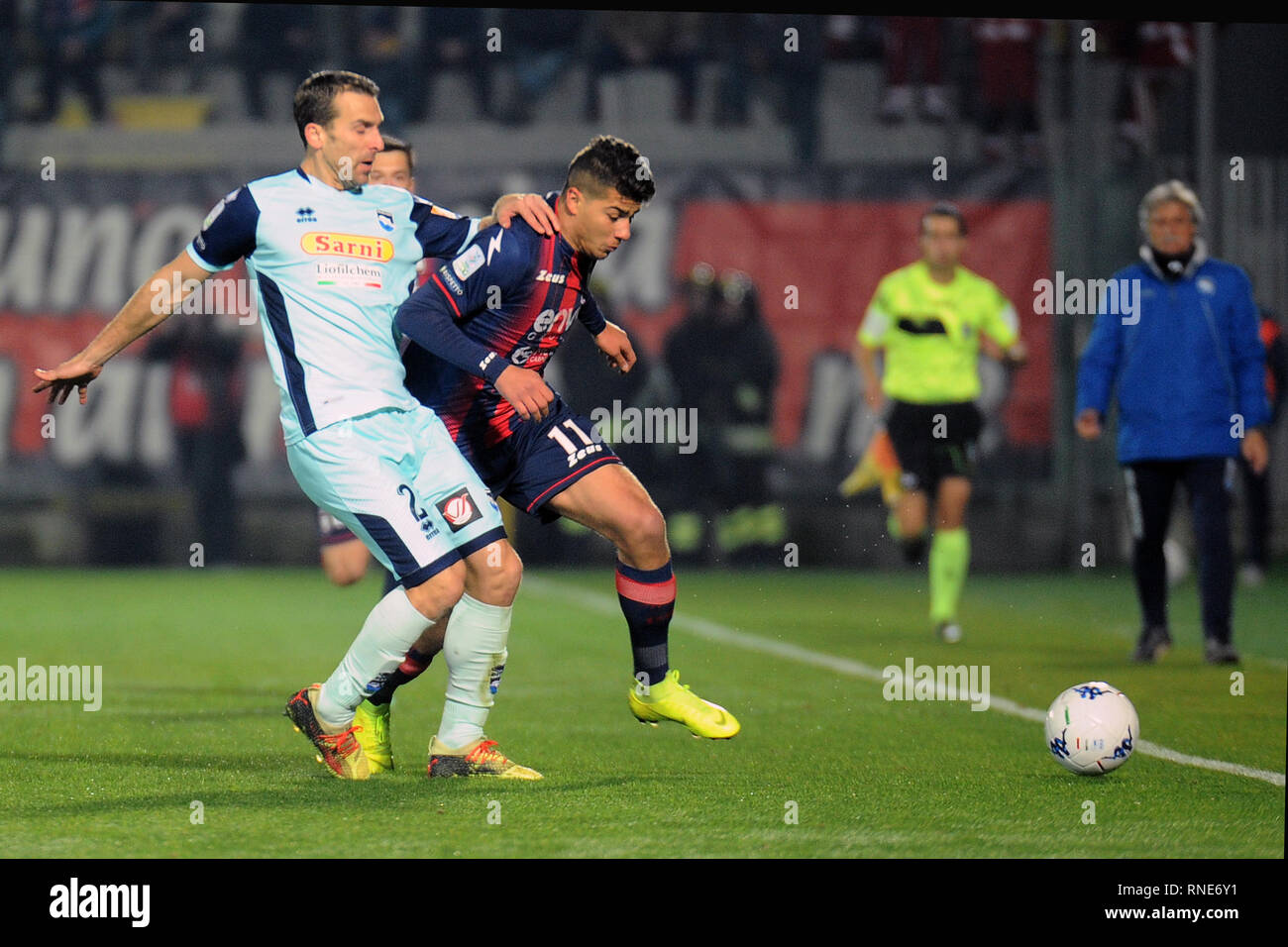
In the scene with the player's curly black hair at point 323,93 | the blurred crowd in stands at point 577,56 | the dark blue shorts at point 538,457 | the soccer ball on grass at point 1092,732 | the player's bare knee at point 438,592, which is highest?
the blurred crowd in stands at point 577,56

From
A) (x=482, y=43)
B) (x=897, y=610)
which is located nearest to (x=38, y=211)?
(x=482, y=43)

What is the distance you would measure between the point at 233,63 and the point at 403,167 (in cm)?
1132

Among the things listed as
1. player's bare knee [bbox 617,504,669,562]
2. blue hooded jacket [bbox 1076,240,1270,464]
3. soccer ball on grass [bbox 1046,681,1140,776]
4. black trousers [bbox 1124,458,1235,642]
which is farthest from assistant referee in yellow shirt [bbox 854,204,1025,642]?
player's bare knee [bbox 617,504,669,562]

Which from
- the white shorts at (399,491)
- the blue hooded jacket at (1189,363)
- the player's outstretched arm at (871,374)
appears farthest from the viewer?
the player's outstretched arm at (871,374)

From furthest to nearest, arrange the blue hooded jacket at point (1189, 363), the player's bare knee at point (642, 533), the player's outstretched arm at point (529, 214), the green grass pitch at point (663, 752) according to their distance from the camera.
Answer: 1. the blue hooded jacket at point (1189, 363)
2. the player's bare knee at point (642, 533)
3. the player's outstretched arm at point (529, 214)
4. the green grass pitch at point (663, 752)

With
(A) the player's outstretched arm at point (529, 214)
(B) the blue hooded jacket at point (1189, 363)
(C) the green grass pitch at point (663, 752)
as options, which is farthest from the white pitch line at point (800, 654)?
(A) the player's outstretched arm at point (529, 214)

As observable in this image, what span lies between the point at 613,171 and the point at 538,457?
88 centimetres

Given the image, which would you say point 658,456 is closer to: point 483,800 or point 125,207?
point 125,207

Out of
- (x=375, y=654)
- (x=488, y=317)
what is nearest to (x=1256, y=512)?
(x=488, y=317)

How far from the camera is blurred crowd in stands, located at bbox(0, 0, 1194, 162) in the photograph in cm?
1650

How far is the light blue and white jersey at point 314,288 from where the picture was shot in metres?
5.26

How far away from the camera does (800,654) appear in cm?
911

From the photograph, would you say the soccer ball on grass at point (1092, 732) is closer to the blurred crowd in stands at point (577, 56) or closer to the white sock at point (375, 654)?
the white sock at point (375, 654)

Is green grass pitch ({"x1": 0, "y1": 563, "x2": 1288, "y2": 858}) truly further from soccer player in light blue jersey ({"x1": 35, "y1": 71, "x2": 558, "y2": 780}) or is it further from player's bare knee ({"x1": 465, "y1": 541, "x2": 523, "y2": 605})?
player's bare knee ({"x1": 465, "y1": 541, "x2": 523, "y2": 605})
